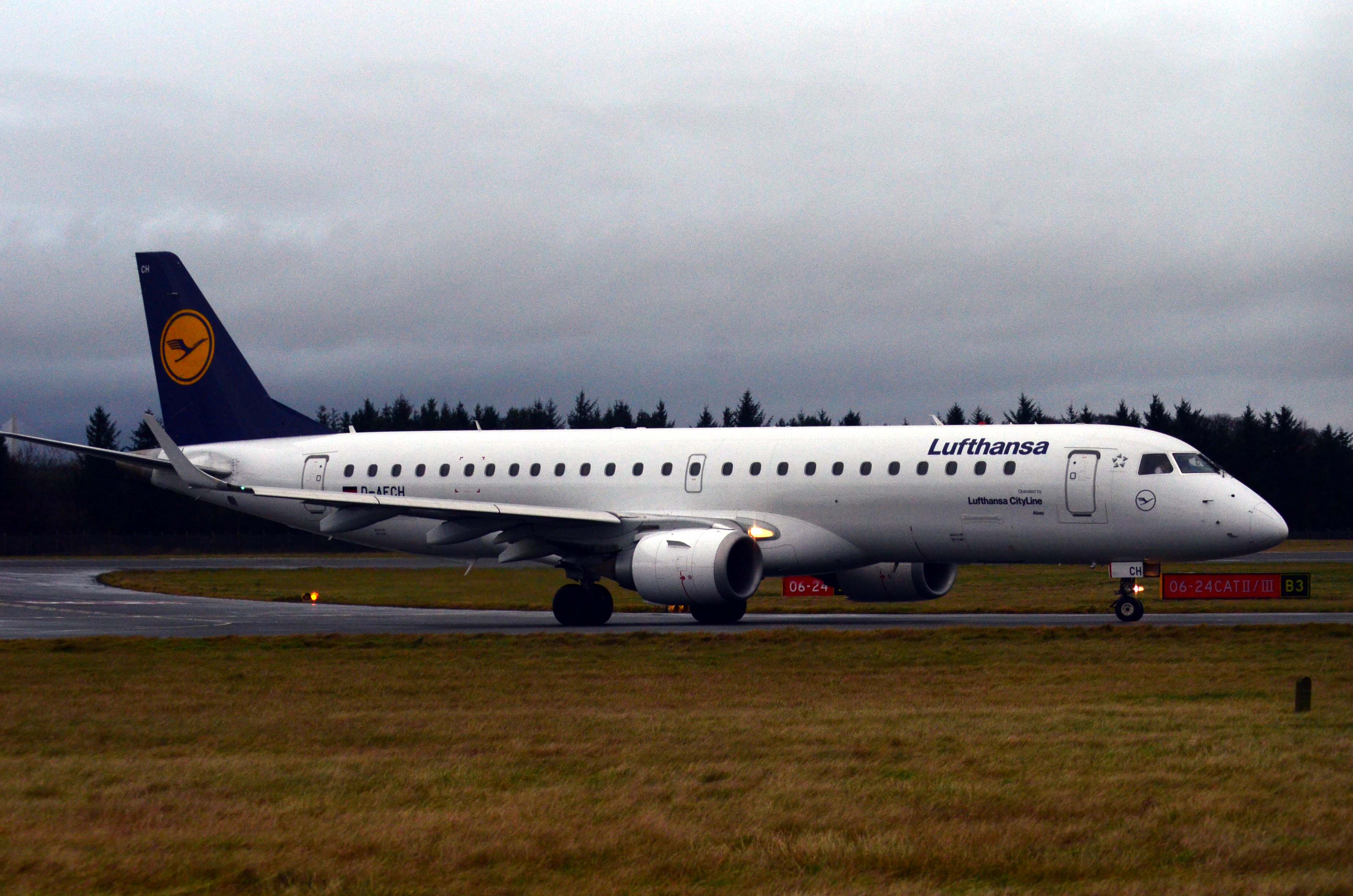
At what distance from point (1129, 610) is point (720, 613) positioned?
7.98 m

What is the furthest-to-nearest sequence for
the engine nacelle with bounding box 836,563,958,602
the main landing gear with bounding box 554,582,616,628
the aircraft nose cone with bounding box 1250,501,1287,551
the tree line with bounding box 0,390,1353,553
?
the tree line with bounding box 0,390,1353,553 < the engine nacelle with bounding box 836,563,958,602 < the main landing gear with bounding box 554,582,616,628 < the aircraft nose cone with bounding box 1250,501,1287,551

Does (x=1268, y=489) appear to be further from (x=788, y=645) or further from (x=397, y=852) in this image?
(x=397, y=852)

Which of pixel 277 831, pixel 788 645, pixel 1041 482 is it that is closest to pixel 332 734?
pixel 277 831

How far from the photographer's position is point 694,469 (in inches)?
1305

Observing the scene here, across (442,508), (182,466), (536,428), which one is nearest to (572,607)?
(442,508)

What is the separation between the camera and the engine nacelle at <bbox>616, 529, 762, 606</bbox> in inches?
1171

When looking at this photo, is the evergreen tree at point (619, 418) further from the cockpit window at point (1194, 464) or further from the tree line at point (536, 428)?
the cockpit window at point (1194, 464)

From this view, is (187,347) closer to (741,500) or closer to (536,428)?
(741,500)

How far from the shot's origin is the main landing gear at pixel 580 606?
3238 centimetres

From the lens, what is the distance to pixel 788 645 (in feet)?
80.5

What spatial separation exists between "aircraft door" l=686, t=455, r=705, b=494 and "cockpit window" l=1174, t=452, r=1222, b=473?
9425 mm

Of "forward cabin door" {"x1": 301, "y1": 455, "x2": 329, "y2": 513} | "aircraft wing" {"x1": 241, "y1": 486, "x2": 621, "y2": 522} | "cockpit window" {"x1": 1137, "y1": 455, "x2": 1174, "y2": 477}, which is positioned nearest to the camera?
"cockpit window" {"x1": 1137, "y1": 455, "x2": 1174, "y2": 477}

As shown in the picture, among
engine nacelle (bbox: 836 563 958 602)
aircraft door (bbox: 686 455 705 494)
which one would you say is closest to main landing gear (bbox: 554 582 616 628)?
aircraft door (bbox: 686 455 705 494)

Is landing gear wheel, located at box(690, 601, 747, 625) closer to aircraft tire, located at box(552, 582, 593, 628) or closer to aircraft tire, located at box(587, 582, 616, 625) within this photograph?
aircraft tire, located at box(587, 582, 616, 625)
